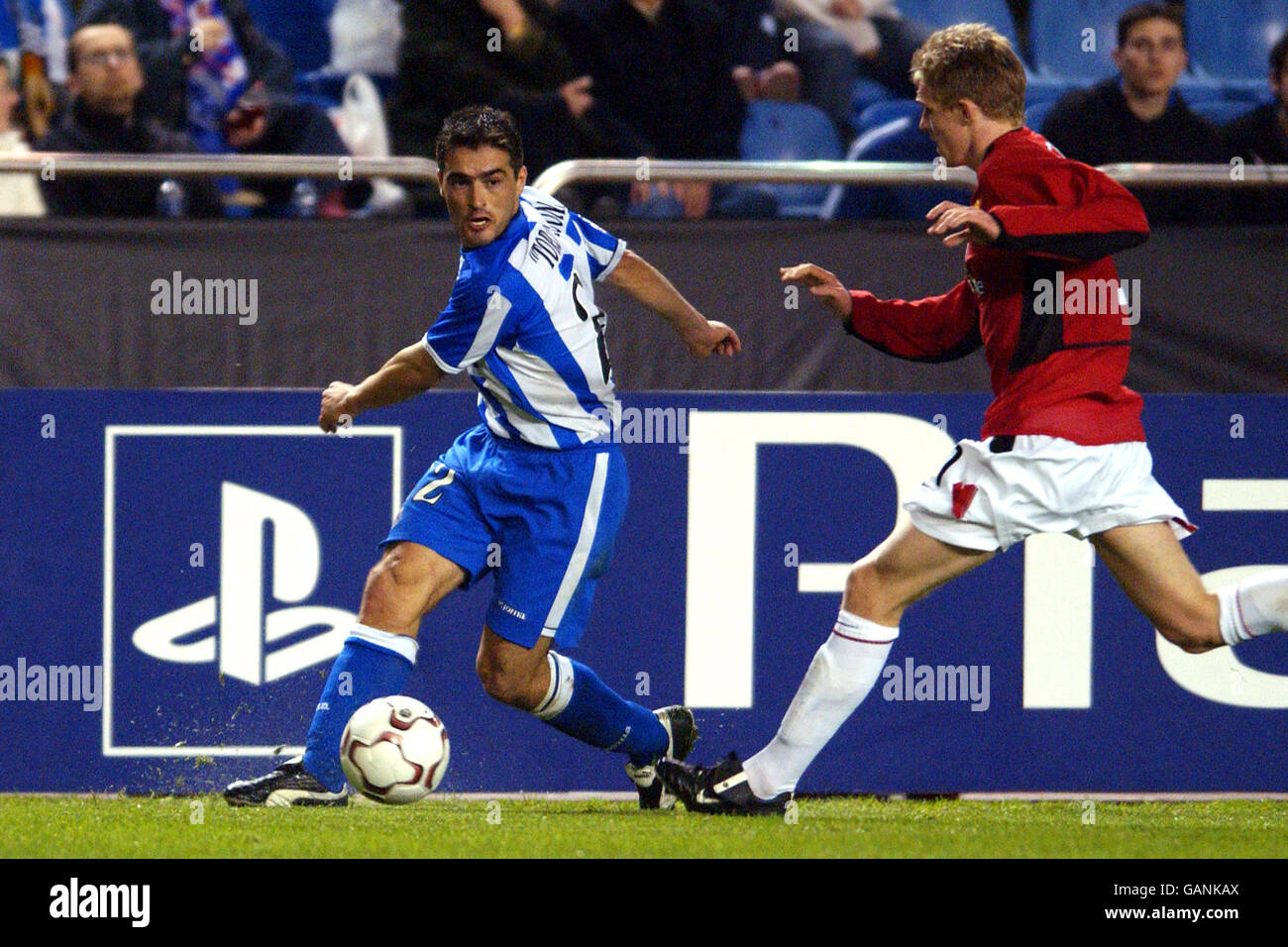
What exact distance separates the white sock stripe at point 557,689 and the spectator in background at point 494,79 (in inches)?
110

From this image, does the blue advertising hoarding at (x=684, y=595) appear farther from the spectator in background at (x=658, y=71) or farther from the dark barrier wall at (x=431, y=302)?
the spectator in background at (x=658, y=71)

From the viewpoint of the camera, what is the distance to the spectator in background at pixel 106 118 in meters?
6.33

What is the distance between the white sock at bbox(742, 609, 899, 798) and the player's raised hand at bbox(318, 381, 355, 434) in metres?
1.36

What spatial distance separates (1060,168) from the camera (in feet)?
14.0

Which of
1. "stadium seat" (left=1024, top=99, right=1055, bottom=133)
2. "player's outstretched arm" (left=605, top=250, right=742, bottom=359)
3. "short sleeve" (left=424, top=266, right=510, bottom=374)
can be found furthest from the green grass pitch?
"stadium seat" (left=1024, top=99, right=1055, bottom=133)

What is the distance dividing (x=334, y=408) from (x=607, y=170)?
1.28 metres

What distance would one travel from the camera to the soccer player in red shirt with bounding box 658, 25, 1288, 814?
4332 millimetres

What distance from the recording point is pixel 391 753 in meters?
4.27

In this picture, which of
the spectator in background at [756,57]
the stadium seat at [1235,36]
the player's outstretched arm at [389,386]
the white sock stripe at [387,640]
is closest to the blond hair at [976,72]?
the player's outstretched arm at [389,386]

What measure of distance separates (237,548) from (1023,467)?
92.5 inches

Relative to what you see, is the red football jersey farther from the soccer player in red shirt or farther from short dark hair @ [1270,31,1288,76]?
short dark hair @ [1270,31,1288,76]

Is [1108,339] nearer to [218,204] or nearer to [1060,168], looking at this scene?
[1060,168]

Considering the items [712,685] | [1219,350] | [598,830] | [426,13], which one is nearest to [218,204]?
[426,13]

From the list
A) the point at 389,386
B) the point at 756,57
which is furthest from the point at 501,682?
the point at 756,57
